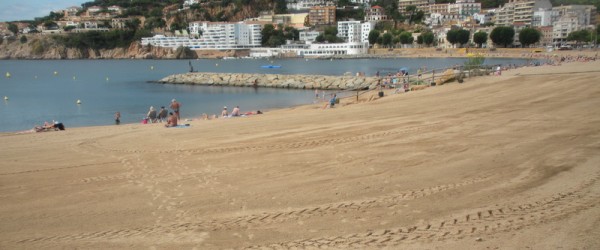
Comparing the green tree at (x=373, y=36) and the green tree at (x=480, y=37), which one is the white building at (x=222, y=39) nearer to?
the green tree at (x=373, y=36)

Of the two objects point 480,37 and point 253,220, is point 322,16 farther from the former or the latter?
point 253,220

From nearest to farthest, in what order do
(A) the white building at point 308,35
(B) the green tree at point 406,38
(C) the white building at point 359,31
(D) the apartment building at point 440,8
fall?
(B) the green tree at point 406,38 → (C) the white building at point 359,31 → (A) the white building at point 308,35 → (D) the apartment building at point 440,8

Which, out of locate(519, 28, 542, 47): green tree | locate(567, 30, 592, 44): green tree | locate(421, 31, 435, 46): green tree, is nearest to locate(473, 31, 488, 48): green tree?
locate(519, 28, 542, 47): green tree

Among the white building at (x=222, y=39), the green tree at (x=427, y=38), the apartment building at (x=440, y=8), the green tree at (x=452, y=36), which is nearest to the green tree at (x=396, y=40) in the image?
the green tree at (x=427, y=38)

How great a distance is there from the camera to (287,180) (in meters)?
7.84

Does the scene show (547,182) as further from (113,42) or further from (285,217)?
(113,42)

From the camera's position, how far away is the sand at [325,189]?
553 cm

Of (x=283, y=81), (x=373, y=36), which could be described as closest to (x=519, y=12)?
(x=373, y=36)

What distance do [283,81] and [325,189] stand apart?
4422 centimetres

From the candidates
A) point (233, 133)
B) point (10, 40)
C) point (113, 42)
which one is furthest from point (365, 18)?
point (233, 133)

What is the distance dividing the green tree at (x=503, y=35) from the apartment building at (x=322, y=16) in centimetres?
8240

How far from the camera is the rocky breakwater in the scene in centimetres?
4491

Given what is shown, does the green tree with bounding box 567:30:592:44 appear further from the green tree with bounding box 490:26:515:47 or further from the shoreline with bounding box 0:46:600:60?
the green tree with bounding box 490:26:515:47

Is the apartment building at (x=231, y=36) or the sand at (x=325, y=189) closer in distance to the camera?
the sand at (x=325, y=189)
